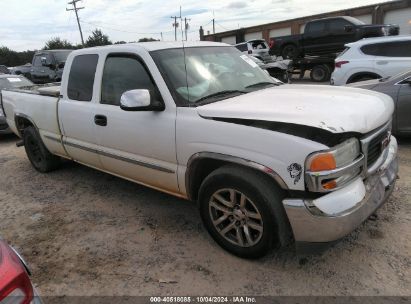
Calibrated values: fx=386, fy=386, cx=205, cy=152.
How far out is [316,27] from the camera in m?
17.0

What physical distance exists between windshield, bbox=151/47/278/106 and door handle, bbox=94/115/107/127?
922 millimetres

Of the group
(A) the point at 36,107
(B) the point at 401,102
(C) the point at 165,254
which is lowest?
(C) the point at 165,254

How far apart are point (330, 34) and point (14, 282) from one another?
55.5ft

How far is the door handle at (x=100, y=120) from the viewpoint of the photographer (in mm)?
4094

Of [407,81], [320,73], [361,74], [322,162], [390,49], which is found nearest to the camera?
[322,162]

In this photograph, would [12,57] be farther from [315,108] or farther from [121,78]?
[315,108]

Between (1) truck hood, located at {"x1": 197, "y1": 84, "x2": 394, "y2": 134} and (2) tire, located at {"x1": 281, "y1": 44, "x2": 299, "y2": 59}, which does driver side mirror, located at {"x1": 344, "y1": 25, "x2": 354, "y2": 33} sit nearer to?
(2) tire, located at {"x1": 281, "y1": 44, "x2": 299, "y2": 59}

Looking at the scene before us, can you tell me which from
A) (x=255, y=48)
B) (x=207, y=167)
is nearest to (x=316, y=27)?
(x=255, y=48)

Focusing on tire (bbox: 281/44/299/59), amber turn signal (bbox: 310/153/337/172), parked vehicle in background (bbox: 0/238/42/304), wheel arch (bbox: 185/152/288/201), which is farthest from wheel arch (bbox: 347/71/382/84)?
parked vehicle in background (bbox: 0/238/42/304)

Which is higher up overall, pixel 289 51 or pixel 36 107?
pixel 36 107

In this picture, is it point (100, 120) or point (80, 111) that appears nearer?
point (100, 120)

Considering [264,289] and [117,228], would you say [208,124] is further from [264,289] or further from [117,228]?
[117,228]

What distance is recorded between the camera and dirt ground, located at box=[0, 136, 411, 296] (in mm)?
2934

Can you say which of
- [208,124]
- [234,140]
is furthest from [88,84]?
[234,140]
